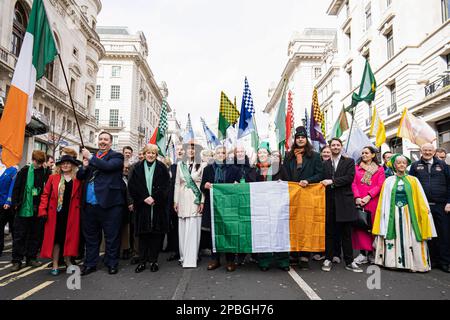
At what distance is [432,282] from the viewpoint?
4.57 meters

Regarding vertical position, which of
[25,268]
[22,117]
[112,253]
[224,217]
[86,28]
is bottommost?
[25,268]

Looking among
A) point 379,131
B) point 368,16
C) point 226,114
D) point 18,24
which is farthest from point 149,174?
point 368,16

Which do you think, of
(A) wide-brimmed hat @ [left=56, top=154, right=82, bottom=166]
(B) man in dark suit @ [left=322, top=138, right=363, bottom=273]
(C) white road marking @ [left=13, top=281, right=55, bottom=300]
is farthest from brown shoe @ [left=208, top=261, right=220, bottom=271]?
(A) wide-brimmed hat @ [left=56, top=154, right=82, bottom=166]

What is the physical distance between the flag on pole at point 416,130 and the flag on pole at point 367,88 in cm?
206

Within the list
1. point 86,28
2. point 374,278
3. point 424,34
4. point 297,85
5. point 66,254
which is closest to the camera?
point 374,278

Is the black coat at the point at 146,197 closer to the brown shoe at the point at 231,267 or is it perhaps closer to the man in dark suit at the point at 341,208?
the brown shoe at the point at 231,267

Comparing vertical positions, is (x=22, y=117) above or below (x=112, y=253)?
above

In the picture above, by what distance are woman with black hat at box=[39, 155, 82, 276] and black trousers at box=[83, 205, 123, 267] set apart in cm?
23

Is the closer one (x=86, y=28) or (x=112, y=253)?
(x=112, y=253)

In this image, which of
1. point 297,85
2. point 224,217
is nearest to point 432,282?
point 224,217

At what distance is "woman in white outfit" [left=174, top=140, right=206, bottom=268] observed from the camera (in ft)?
18.0

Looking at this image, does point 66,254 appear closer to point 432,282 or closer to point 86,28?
point 432,282

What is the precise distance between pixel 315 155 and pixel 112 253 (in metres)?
3.75

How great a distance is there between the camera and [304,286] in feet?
14.0
